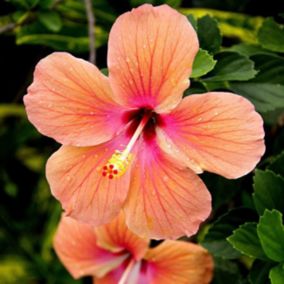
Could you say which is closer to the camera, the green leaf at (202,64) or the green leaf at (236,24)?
the green leaf at (202,64)

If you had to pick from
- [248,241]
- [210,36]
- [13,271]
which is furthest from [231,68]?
[13,271]

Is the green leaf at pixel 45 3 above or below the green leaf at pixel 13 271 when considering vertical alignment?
above

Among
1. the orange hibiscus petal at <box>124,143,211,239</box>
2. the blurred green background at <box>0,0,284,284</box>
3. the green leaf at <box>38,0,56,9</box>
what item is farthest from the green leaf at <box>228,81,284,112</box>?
the green leaf at <box>38,0,56,9</box>

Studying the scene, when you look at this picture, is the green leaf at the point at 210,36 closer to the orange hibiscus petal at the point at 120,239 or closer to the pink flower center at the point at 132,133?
the pink flower center at the point at 132,133

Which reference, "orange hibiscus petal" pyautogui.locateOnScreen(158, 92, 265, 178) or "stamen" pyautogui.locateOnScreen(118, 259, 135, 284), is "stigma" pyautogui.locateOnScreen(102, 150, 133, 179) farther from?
"stamen" pyautogui.locateOnScreen(118, 259, 135, 284)

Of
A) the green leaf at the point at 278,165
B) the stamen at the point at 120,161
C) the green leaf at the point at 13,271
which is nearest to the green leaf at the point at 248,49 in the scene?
the green leaf at the point at 278,165

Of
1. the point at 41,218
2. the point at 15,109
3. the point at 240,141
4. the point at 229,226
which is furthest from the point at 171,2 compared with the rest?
the point at 41,218
